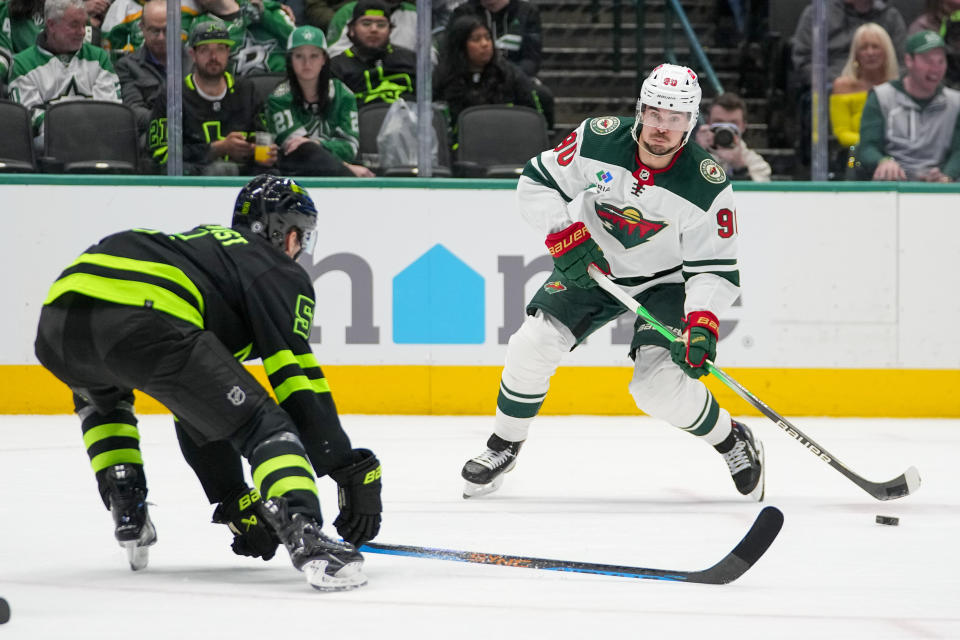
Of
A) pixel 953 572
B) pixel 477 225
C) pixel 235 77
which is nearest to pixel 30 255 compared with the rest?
pixel 235 77

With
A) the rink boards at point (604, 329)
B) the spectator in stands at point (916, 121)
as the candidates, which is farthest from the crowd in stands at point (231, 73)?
the spectator in stands at point (916, 121)

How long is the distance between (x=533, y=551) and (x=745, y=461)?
1.06 meters

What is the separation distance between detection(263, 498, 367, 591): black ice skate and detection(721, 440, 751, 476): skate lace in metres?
1.63

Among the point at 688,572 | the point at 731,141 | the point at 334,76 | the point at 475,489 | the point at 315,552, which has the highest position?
the point at 334,76

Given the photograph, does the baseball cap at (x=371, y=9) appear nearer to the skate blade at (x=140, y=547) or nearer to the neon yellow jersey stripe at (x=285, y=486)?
the skate blade at (x=140, y=547)

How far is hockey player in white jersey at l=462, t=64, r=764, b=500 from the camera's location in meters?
3.60

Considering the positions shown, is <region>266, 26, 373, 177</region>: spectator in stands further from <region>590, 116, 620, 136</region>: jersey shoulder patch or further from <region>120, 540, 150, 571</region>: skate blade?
<region>120, 540, 150, 571</region>: skate blade

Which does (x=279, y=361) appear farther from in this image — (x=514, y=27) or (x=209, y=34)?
(x=514, y=27)

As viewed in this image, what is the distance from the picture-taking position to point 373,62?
5.93 metres

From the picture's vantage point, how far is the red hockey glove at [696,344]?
3486mm

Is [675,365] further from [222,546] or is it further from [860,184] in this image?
[860,184]

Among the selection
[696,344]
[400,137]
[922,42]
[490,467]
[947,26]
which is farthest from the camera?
[947,26]

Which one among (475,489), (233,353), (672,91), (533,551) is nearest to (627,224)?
(672,91)

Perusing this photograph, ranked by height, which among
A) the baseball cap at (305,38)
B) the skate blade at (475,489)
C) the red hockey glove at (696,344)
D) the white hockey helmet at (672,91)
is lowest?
the skate blade at (475,489)
